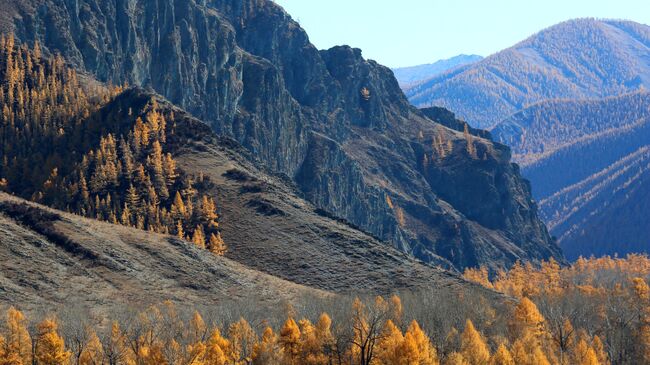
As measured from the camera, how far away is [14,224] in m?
193

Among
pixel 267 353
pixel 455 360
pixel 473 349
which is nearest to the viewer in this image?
pixel 455 360

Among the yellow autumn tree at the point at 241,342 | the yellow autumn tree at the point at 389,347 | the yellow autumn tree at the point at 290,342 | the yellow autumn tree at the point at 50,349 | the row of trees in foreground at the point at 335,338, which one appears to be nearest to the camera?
the yellow autumn tree at the point at 50,349

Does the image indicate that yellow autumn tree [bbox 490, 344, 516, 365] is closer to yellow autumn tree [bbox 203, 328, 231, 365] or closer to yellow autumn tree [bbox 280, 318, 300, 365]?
yellow autumn tree [bbox 280, 318, 300, 365]

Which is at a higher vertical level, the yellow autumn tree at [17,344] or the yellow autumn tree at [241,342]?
the yellow autumn tree at [17,344]

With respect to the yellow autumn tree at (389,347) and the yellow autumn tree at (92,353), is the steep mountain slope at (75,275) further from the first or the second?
the yellow autumn tree at (389,347)

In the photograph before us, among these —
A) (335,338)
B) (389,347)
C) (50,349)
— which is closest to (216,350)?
(335,338)

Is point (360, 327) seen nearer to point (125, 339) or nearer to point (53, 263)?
point (125, 339)

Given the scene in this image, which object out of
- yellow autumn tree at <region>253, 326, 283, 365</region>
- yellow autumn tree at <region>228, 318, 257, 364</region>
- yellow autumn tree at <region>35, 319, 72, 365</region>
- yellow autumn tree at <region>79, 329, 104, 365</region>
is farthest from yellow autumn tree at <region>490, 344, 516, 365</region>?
yellow autumn tree at <region>35, 319, 72, 365</region>

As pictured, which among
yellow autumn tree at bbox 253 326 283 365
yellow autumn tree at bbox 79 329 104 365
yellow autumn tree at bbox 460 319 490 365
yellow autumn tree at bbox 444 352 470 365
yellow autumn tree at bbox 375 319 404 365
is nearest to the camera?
yellow autumn tree at bbox 79 329 104 365

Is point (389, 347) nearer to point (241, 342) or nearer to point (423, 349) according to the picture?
point (423, 349)

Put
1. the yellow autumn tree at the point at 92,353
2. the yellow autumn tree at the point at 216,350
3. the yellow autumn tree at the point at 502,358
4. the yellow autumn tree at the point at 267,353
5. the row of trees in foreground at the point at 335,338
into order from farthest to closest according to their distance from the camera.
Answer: the yellow autumn tree at the point at 267,353, the yellow autumn tree at the point at 502,358, the row of trees in foreground at the point at 335,338, the yellow autumn tree at the point at 92,353, the yellow autumn tree at the point at 216,350

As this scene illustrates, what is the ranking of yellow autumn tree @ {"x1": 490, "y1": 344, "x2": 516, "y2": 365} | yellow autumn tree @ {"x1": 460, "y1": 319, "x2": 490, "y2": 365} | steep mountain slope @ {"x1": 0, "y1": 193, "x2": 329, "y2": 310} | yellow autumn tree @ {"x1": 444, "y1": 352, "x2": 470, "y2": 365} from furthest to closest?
steep mountain slope @ {"x1": 0, "y1": 193, "x2": 329, "y2": 310}
yellow autumn tree @ {"x1": 460, "y1": 319, "x2": 490, "y2": 365}
yellow autumn tree @ {"x1": 490, "y1": 344, "x2": 516, "y2": 365}
yellow autumn tree @ {"x1": 444, "y1": 352, "x2": 470, "y2": 365}

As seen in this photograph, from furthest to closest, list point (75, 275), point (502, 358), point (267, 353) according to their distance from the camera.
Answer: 1. point (75, 275)
2. point (267, 353)
3. point (502, 358)

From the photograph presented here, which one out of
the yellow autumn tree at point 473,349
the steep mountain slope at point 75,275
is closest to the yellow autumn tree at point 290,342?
the yellow autumn tree at point 473,349
